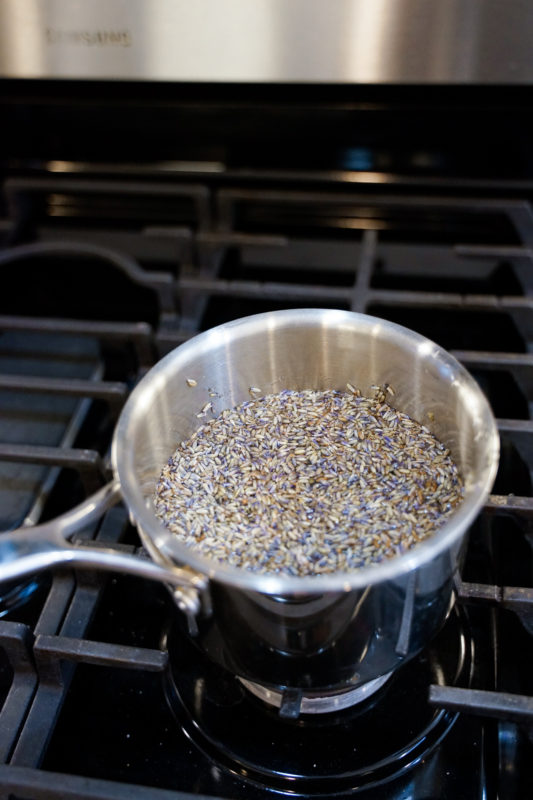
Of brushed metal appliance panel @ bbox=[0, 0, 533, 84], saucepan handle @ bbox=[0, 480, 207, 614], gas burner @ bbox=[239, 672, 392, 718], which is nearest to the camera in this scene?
saucepan handle @ bbox=[0, 480, 207, 614]

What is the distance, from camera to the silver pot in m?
0.48

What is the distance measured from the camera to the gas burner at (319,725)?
546 mm

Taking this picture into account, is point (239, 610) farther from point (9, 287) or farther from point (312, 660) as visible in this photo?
point (9, 287)

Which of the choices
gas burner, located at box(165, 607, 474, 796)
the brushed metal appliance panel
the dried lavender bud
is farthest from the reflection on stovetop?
the brushed metal appliance panel

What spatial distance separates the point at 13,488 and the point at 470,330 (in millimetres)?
500

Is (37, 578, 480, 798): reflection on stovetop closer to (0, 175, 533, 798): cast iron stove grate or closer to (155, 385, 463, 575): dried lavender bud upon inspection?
(0, 175, 533, 798): cast iron stove grate

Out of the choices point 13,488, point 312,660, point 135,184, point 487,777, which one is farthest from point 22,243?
point 487,777

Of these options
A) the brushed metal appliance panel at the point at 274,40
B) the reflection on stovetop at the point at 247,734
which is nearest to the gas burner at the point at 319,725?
the reflection on stovetop at the point at 247,734

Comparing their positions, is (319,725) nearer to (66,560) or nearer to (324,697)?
(324,697)

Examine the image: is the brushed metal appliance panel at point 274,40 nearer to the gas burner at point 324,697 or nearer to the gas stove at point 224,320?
the gas stove at point 224,320

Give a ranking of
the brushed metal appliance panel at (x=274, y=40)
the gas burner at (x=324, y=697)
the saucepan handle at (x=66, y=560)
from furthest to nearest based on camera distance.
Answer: the brushed metal appliance panel at (x=274, y=40) < the gas burner at (x=324, y=697) < the saucepan handle at (x=66, y=560)

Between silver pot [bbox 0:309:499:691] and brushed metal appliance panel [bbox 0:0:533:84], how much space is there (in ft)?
1.06

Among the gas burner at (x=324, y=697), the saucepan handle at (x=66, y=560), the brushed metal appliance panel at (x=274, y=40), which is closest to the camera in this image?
the saucepan handle at (x=66, y=560)

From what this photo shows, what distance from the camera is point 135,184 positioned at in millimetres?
925
